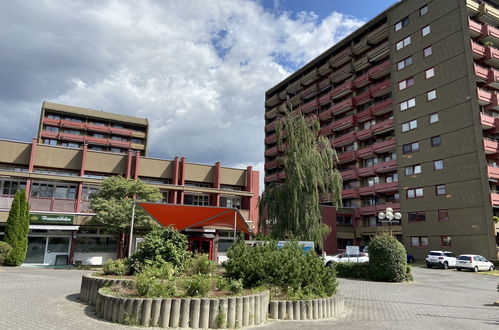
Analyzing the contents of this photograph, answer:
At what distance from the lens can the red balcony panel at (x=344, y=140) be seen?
193 ft

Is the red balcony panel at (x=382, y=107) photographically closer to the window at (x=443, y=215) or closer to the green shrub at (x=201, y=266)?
the window at (x=443, y=215)

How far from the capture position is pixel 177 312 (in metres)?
8.15

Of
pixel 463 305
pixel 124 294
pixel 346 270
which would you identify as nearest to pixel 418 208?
pixel 346 270

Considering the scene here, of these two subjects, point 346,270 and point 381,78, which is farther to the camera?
point 381,78

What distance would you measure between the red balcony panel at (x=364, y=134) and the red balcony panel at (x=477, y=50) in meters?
16.5

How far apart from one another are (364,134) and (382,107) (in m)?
5.01

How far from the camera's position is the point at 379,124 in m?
53.2

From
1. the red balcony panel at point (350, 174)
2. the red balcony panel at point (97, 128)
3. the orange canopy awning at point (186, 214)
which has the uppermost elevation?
the red balcony panel at point (97, 128)

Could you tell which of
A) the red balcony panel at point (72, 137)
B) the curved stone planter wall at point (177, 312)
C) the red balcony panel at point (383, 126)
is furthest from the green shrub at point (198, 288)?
the red balcony panel at point (72, 137)

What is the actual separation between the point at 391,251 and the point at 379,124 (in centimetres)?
3604

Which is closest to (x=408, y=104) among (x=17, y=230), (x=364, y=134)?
(x=364, y=134)

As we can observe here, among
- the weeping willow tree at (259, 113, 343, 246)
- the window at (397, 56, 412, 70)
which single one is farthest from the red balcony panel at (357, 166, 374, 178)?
the weeping willow tree at (259, 113, 343, 246)

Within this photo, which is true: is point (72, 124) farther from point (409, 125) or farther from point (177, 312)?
point (177, 312)

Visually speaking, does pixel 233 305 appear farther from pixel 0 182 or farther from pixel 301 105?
pixel 301 105
